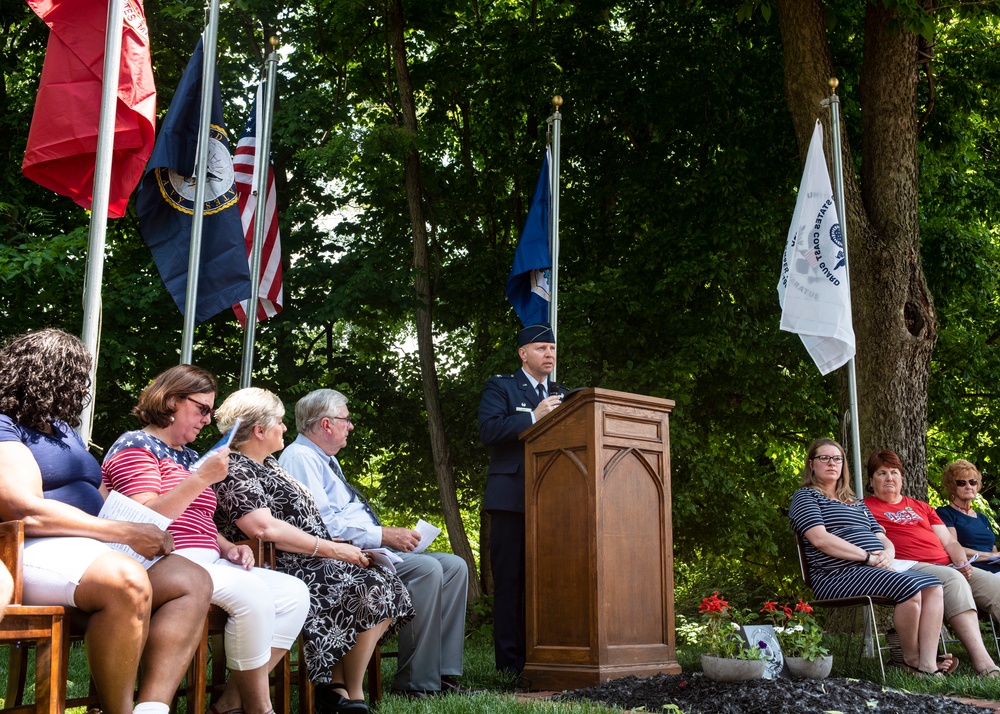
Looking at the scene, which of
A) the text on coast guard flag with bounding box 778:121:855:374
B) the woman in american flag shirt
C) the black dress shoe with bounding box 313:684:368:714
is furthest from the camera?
the text on coast guard flag with bounding box 778:121:855:374

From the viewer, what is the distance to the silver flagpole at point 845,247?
7180 millimetres

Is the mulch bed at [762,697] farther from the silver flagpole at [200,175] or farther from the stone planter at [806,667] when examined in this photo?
the silver flagpole at [200,175]

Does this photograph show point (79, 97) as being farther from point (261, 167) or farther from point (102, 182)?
point (261, 167)

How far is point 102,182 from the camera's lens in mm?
4633

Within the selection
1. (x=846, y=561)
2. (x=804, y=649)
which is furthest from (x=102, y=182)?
(x=846, y=561)

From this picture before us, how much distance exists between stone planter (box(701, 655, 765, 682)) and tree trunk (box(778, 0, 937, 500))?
152 inches

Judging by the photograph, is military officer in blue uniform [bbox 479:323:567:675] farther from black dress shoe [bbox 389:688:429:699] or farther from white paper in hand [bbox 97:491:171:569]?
white paper in hand [bbox 97:491:171:569]

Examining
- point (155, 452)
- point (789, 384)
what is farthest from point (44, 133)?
point (789, 384)

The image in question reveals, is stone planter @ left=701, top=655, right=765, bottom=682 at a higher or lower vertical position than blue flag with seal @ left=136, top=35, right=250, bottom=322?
lower

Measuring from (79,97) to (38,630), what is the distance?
3247mm

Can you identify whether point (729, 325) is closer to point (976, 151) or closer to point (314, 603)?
point (976, 151)

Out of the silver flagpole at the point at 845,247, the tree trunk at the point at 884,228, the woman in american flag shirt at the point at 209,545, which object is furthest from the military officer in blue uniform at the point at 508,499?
the tree trunk at the point at 884,228

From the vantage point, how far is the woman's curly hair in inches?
120

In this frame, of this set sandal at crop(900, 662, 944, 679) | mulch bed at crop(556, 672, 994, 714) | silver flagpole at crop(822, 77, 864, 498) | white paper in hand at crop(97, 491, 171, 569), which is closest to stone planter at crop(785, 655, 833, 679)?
mulch bed at crop(556, 672, 994, 714)
